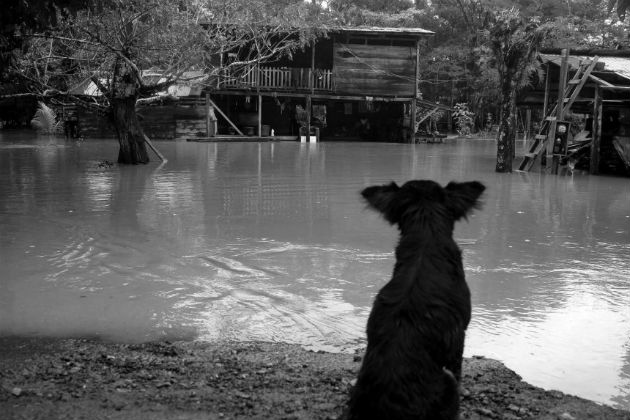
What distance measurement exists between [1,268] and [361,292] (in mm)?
3796

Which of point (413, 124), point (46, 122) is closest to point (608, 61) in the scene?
point (413, 124)

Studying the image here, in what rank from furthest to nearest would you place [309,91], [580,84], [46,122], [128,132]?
[46,122]
[309,91]
[128,132]
[580,84]

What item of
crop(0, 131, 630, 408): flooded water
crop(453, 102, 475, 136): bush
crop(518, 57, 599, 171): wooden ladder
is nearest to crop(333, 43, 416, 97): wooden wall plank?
crop(453, 102, 475, 136): bush

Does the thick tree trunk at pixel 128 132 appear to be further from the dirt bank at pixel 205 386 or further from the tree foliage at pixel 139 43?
the dirt bank at pixel 205 386

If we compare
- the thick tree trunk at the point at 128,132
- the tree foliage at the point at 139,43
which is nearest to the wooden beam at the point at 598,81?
the tree foliage at the point at 139,43

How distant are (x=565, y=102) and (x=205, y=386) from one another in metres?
16.0

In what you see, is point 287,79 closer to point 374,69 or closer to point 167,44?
point 374,69

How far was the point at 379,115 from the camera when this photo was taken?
122 ft

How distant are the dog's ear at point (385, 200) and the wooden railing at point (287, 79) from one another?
29822mm

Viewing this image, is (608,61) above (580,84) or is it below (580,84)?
above

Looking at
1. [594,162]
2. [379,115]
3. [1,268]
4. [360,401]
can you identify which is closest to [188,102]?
[379,115]

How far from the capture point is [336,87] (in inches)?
1325

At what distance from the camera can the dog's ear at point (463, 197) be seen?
304 centimetres

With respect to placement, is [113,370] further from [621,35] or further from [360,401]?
[621,35]
